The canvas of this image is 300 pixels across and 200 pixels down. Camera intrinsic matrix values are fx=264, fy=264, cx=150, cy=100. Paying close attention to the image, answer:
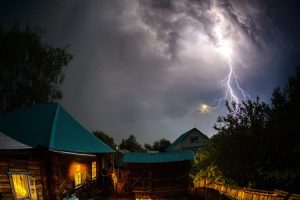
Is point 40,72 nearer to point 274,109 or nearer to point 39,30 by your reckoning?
point 39,30

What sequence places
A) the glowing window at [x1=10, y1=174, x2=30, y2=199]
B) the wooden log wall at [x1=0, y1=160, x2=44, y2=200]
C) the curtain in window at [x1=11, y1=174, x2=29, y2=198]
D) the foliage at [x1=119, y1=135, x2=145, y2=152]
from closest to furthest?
the wooden log wall at [x1=0, y1=160, x2=44, y2=200]
the glowing window at [x1=10, y1=174, x2=30, y2=199]
the curtain in window at [x1=11, y1=174, x2=29, y2=198]
the foliage at [x1=119, y1=135, x2=145, y2=152]

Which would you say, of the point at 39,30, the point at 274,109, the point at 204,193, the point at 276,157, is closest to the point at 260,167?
the point at 276,157

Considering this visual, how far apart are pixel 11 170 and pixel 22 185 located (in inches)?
53.5

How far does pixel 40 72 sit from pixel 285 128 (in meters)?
27.2

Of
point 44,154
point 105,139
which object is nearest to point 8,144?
point 44,154

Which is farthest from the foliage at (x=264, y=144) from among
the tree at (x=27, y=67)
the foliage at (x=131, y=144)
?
the foliage at (x=131, y=144)

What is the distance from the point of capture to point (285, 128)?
10.1 meters

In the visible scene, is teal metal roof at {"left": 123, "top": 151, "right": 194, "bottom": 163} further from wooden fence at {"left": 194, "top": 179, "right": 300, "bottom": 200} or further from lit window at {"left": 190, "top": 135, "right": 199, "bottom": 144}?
lit window at {"left": 190, "top": 135, "right": 199, "bottom": 144}

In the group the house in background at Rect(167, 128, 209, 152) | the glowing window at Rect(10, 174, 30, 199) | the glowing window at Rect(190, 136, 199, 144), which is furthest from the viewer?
the glowing window at Rect(190, 136, 199, 144)

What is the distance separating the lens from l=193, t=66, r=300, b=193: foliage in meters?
10.4

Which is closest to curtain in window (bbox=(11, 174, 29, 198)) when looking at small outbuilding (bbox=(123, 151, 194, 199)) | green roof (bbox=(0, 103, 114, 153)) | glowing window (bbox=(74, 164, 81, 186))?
green roof (bbox=(0, 103, 114, 153))

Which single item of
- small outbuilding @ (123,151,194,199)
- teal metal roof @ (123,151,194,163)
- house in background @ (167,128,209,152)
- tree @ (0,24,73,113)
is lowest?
small outbuilding @ (123,151,194,199)

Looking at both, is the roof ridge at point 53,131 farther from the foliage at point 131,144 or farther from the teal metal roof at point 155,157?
the foliage at point 131,144

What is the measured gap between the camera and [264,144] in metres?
12.0
